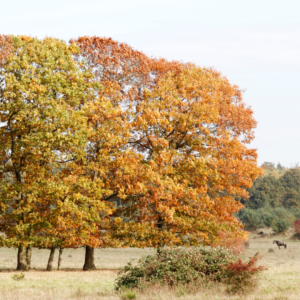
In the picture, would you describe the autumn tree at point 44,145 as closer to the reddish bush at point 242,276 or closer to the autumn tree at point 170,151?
the autumn tree at point 170,151

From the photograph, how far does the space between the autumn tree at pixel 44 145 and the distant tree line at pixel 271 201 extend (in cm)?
5752

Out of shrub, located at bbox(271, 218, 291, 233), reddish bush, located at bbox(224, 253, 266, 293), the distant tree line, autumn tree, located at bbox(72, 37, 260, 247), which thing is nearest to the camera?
reddish bush, located at bbox(224, 253, 266, 293)

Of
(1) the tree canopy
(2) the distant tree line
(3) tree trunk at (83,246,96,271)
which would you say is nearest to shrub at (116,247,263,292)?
(1) the tree canopy

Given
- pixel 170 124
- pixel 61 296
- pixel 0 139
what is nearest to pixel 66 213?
pixel 0 139

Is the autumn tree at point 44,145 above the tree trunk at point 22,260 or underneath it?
above

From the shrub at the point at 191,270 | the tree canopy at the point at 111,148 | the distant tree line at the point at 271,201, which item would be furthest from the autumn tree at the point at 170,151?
the distant tree line at the point at 271,201

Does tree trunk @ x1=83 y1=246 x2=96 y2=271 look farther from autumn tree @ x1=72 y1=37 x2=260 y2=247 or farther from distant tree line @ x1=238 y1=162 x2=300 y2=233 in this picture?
distant tree line @ x1=238 y1=162 x2=300 y2=233

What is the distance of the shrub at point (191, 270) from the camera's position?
47.4 feet

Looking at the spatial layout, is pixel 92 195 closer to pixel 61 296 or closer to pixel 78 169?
pixel 78 169

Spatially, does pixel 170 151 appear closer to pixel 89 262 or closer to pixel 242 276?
pixel 89 262

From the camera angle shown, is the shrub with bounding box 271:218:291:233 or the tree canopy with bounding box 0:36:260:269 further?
the shrub with bounding box 271:218:291:233

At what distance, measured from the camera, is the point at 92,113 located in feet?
88.0

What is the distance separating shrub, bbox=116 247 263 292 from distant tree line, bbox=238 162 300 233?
63.8 m

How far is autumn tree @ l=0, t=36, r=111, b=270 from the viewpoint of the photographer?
23.5m
